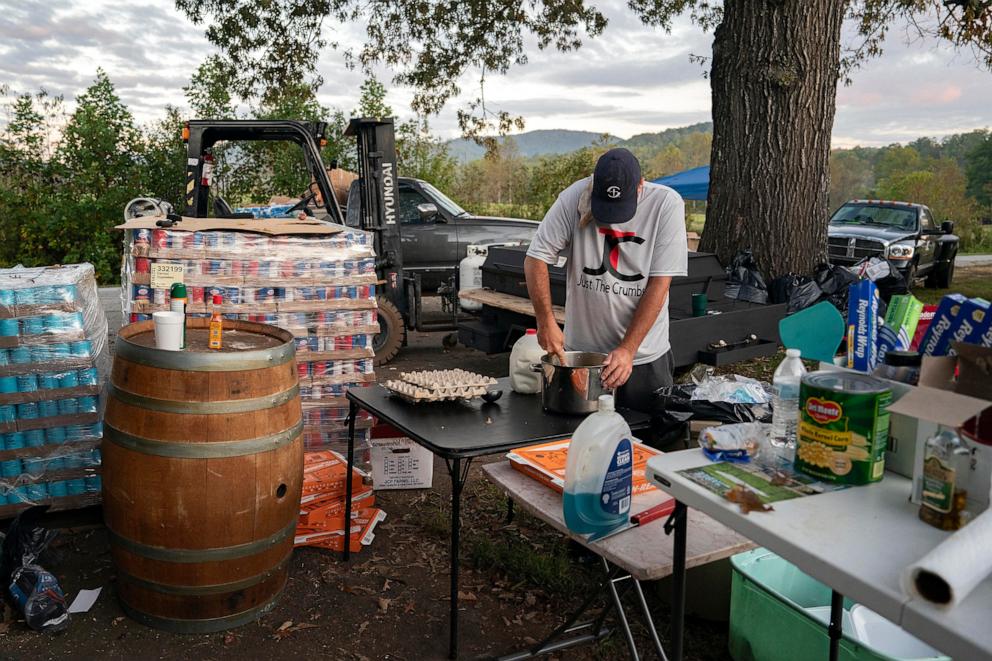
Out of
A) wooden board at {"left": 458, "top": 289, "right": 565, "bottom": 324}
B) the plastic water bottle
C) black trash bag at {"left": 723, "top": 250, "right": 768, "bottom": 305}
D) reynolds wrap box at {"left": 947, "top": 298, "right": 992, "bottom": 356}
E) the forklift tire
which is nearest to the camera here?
reynolds wrap box at {"left": 947, "top": 298, "right": 992, "bottom": 356}

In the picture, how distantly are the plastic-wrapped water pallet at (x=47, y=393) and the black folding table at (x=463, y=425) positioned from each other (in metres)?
1.54

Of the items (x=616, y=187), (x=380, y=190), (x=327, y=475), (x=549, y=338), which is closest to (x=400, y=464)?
(x=327, y=475)

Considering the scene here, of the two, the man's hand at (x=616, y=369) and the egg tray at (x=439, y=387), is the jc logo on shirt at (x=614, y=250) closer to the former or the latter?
the man's hand at (x=616, y=369)

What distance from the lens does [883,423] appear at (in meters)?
1.73

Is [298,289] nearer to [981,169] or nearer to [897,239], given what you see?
[897,239]

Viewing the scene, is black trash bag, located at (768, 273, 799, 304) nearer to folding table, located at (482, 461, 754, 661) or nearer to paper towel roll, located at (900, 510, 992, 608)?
folding table, located at (482, 461, 754, 661)

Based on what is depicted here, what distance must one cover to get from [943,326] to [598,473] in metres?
0.91

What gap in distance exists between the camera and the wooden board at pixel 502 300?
22.4ft

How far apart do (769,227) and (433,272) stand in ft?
15.0

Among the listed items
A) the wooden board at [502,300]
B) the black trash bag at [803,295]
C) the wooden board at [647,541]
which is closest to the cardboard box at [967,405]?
the wooden board at [647,541]

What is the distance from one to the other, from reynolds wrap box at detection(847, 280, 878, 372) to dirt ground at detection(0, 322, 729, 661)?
1595mm

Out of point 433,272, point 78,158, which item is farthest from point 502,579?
point 78,158

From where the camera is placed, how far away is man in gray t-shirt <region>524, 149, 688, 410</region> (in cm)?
329

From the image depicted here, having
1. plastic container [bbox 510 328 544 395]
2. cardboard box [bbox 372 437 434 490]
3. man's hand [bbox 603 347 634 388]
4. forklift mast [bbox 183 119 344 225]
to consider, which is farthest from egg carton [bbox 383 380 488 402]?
forklift mast [bbox 183 119 344 225]
